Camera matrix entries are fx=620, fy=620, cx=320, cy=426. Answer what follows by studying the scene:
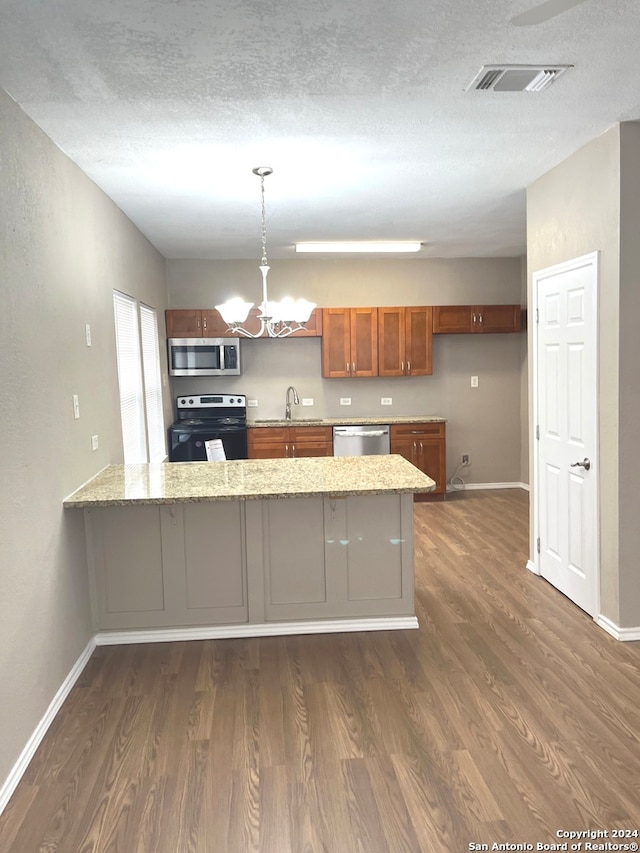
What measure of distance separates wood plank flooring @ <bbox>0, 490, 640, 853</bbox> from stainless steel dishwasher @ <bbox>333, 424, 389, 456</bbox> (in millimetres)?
2832

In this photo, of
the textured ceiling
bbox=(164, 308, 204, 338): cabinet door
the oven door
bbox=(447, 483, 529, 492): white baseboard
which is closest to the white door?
the textured ceiling

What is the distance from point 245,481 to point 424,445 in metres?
3.45

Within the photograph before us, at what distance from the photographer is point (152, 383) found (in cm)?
557

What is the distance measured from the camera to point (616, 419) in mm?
3189

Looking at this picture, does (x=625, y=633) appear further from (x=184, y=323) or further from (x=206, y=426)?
(x=184, y=323)

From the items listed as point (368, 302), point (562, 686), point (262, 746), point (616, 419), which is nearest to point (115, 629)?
point (262, 746)

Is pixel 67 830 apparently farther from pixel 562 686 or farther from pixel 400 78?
pixel 400 78

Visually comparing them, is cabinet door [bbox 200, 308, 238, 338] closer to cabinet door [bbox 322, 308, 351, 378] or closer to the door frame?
cabinet door [bbox 322, 308, 351, 378]

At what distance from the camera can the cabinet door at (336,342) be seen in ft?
21.1

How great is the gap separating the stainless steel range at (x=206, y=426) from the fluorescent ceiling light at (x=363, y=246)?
1.69 metres

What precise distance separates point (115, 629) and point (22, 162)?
2.34 meters

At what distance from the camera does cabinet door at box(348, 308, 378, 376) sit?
21.2 feet

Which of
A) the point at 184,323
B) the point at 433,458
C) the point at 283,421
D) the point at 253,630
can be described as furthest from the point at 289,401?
the point at 253,630

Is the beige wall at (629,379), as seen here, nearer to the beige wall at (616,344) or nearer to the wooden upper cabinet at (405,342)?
the beige wall at (616,344)
